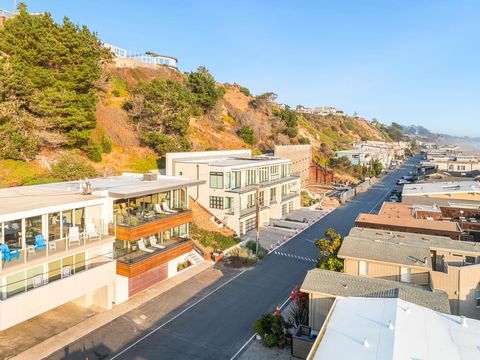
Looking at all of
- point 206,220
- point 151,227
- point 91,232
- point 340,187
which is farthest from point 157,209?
point 340,187

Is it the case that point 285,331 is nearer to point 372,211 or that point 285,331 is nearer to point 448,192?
point 448,192

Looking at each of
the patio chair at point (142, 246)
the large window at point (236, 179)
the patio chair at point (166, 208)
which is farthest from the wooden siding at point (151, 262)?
the large window at point (236, 179)

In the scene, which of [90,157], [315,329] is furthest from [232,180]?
[315,329]

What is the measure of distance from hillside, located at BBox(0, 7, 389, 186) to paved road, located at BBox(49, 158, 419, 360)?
675 inches

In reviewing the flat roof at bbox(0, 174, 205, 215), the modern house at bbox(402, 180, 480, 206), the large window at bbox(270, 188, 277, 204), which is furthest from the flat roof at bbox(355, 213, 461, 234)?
the large window at bbox(270, 188, 277, 204)

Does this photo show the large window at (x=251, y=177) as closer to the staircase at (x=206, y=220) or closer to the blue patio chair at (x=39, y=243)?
the staircase at (x=206, y=220)

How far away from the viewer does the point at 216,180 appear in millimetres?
37375

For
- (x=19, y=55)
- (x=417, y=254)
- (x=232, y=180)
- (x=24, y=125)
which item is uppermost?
(x=19, y=55)

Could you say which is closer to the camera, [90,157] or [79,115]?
[79,115]

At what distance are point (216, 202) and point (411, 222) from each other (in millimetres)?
18189

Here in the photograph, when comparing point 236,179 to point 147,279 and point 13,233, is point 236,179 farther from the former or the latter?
point 13,233

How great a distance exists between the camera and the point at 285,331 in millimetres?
18562

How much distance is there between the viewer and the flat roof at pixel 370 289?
1578cm

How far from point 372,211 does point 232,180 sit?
2514 cm
